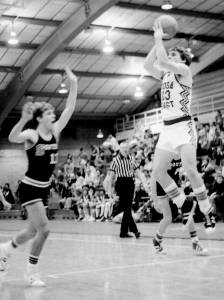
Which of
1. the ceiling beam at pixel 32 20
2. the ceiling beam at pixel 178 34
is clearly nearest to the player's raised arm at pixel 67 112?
the ceiling beam at pixel 32 20

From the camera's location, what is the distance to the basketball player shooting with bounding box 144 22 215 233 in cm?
668

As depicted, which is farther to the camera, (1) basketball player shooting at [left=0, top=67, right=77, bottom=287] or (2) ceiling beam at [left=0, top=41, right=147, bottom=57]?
(2) ceiling beam at [left=0, top=41, right=147, bottom=57]

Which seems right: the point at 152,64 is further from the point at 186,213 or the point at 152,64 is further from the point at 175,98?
the point at 186,213

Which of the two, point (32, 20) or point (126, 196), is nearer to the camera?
point (126, 196)

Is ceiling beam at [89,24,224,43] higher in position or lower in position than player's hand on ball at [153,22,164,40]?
higher

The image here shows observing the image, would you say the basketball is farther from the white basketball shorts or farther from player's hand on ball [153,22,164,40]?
the white basketball shorts

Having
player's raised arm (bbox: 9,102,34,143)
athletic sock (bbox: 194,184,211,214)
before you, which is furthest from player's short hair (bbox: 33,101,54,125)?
athletic sock (bbox: 194,184,211,214)

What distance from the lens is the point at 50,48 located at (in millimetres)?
26453

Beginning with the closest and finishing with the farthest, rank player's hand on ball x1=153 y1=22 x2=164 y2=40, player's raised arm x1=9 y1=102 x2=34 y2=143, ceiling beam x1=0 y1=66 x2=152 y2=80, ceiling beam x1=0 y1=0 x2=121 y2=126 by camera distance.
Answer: player's raised arm x1=9 y1=102 x2=34 y2=143
player's hand on ball x1=153 y1=22 x2=164 y2=40
ceiling beam x1=0 y1=0 x2=121 y2=126
ceiling beam x1=0 y1=66 x2=152 y2=80

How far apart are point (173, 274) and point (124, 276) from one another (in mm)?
514

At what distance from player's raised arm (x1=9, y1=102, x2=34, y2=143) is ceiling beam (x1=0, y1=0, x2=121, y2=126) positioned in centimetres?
1741

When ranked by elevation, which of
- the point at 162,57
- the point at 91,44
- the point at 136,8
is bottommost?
the point at 162,57

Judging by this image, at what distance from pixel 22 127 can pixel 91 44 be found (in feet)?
77.0

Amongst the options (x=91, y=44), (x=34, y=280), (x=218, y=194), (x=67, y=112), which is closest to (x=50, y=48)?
(x=91, y=44)
